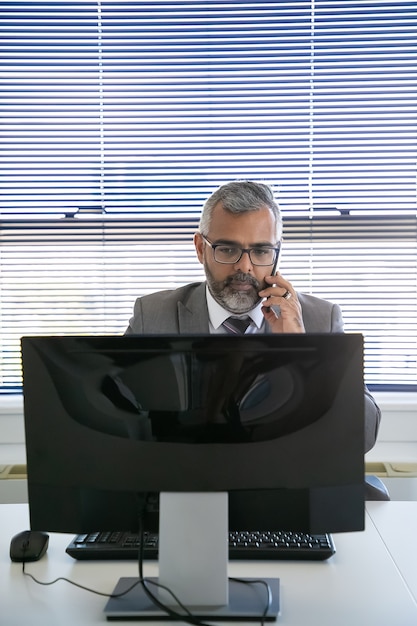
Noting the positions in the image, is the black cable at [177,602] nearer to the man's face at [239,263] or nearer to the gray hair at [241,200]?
the man's face at [239,263]

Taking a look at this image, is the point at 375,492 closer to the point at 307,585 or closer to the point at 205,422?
the point at 307,585

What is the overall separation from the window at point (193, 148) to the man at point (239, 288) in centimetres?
71

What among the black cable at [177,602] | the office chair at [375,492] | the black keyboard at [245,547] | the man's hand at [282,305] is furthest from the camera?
the man's hand at [282,305]

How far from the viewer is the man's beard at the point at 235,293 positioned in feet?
7.32

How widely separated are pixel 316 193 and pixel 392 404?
0.97 meters

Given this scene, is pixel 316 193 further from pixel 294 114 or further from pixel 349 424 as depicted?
pixel 349 424

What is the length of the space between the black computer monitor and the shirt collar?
1.12m

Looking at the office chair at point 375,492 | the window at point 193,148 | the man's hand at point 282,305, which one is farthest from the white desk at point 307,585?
the window at point 193,148

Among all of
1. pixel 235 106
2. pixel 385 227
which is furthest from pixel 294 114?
pixel 385 227

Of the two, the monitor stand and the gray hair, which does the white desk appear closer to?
the monitor stand

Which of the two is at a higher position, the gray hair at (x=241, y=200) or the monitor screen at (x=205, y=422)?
the gray hair at (x=241, y=200)

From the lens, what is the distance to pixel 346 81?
2.95 m

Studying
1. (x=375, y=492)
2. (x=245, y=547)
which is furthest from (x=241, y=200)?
(x=245, y=547)

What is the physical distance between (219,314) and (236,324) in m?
0.07
